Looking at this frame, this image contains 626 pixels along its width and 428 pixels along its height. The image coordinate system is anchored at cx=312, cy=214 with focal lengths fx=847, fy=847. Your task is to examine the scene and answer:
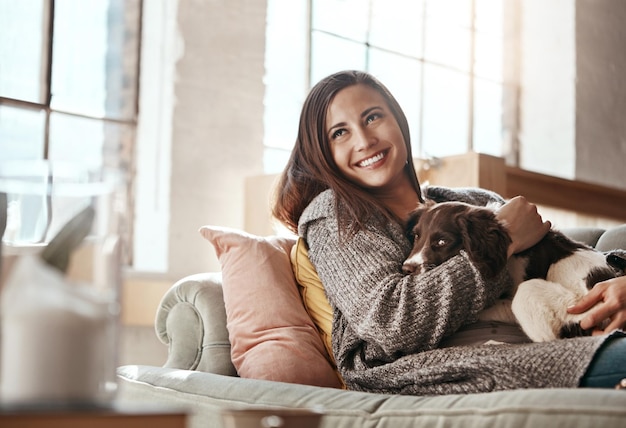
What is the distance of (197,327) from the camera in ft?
6.73

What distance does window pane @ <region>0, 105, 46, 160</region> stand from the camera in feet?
11.0

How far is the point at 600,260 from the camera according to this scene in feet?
5.75

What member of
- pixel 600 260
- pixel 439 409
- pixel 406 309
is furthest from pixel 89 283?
pixel 600 260

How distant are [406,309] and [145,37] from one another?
2.54m

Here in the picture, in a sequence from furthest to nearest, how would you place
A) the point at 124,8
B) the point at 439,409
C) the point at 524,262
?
the point at 124,8, the point at 524,262, the point at 439,409

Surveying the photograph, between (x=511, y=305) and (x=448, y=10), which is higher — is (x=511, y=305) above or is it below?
below

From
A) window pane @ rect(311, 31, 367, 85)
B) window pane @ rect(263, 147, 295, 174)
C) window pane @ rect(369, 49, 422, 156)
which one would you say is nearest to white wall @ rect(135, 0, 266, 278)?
window pane @ rect(263, 147, 295, 174)

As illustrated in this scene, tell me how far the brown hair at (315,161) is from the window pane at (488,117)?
3566 millimetres

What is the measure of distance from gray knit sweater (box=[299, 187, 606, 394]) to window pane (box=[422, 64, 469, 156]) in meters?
3.59

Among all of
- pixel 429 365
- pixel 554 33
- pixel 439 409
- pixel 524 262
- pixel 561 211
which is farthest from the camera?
pixel 554 33

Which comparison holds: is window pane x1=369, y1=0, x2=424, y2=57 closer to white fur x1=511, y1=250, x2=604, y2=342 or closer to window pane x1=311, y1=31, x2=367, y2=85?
window pane x1=311, y1=31, x2=367, y2=85

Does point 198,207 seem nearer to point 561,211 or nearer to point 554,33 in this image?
point 561,211

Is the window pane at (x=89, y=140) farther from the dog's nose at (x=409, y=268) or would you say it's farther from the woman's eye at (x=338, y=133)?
the dog's nose at (x=409, y=268)

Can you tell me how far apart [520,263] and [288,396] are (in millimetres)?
575
